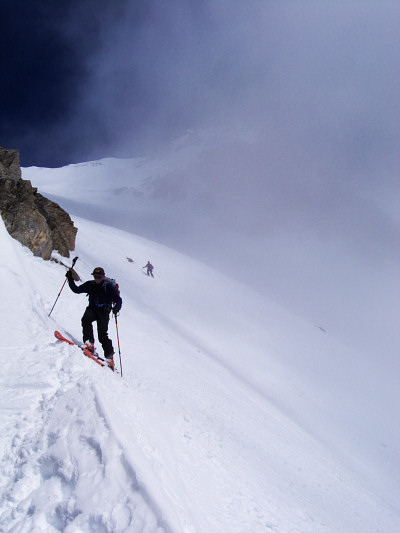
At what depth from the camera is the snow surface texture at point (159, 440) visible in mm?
2373

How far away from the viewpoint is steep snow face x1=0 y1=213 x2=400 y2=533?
2.38m

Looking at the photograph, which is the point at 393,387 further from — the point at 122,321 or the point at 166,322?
the point at 122,321

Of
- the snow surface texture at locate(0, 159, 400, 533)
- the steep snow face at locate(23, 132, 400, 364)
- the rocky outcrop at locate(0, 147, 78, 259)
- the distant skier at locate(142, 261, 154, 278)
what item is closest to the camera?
the snow surface texture at locate(0, 159, 400, 533)

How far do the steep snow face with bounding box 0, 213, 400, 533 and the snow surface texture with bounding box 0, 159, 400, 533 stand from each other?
2 cm

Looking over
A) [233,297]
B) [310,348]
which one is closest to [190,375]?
[310,348]

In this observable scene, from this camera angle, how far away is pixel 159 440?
3.82 metres

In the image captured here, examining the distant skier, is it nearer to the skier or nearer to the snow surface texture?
the snow surface texture

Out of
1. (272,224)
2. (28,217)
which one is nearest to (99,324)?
(28,217)

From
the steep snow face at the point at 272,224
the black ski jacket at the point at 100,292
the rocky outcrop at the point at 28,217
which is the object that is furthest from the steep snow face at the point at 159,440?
the steep snow face at the point at 272,224

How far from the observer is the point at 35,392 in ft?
11.5

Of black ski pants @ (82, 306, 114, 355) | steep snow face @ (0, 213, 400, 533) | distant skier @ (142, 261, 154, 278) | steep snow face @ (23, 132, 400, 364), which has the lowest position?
steep snow face @ (0, 213, 400, 533)

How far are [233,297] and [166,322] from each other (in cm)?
1460

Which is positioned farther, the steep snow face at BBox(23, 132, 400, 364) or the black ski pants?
the steep snow face at BBox(23, 132, 400, 364)

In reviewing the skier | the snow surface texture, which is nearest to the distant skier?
the snow surface texture
